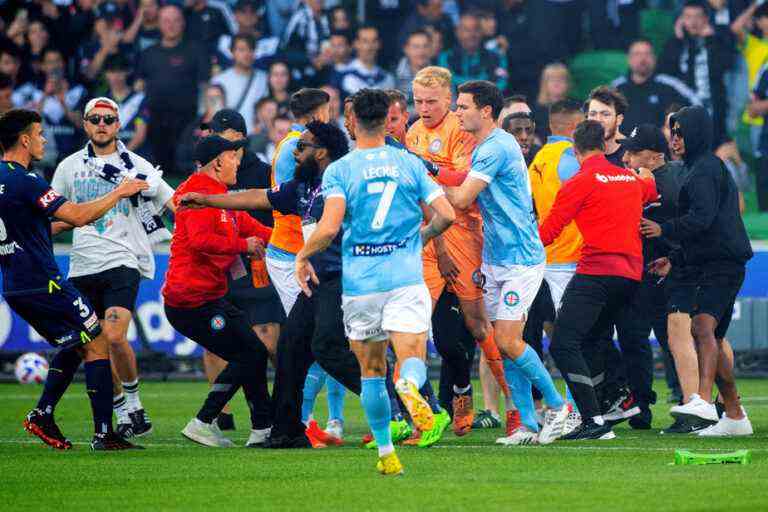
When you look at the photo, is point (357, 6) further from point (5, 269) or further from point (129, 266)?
point (5, 269)

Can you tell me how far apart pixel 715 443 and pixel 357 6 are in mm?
13088

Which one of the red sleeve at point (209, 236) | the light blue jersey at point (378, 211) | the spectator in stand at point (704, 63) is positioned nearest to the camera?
the light blue jersey at point (378, 211)

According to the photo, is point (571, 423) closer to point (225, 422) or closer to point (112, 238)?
point (225, 422)

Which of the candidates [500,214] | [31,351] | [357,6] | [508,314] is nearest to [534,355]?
[508,314]

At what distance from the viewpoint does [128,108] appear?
21781 mm

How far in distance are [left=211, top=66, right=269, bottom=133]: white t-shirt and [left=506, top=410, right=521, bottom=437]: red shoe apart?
35.1 ft

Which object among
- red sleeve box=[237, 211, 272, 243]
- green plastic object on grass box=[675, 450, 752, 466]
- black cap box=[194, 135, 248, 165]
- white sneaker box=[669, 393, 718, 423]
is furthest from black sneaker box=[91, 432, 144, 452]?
white sneaker box=[669, 393, 718, 423]

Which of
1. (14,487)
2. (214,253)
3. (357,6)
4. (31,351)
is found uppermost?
(357,6)

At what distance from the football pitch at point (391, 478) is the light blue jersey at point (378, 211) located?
1201 mm

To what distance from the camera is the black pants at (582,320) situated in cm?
1141

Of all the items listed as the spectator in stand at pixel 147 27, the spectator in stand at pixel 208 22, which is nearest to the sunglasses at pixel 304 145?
the spectator in stand at pixel 208 22

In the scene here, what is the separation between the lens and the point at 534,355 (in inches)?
438

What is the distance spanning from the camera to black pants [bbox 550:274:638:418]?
37.4ft

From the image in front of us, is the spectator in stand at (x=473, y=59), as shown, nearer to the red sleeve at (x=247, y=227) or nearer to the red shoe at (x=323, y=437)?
the red sleeve at (x=247, y=227)
